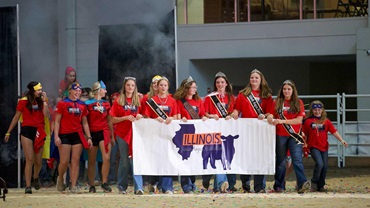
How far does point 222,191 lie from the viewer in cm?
1485

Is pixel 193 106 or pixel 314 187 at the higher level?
pixel 193 106

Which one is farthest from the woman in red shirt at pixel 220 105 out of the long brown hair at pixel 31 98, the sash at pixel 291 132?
the long brown hair at pixel 31 98

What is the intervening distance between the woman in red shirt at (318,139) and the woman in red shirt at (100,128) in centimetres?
316

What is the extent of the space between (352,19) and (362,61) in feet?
3.60

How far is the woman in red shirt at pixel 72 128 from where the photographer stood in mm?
15750

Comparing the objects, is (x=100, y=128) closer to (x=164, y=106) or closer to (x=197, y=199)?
(x=164, y=106)

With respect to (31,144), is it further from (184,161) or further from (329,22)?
(329,22)

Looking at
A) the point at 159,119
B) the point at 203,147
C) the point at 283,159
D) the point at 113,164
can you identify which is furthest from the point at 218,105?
the point at 113,164

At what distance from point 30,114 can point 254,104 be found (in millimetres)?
3882

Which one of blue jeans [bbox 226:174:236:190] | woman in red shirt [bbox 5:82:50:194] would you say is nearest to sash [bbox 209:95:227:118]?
blue jeans [bbox 226:174:236:190]

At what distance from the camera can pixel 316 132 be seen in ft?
51.3

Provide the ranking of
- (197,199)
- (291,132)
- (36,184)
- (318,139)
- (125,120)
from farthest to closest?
(36,184) < (318,139) < (125,120) < (291,132) < (197,199)

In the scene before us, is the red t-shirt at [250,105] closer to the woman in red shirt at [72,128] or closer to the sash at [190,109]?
the sash at [190,109]

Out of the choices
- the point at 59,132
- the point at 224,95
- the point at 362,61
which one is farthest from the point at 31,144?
the point at 362,61
